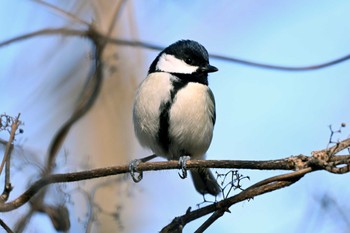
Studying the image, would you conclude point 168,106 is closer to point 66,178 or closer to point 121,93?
point 121,93

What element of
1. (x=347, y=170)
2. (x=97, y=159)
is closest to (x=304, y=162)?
(x=347, y=170)

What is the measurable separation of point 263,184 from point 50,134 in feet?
3.17

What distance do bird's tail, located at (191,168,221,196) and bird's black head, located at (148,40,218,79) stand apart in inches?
21.8

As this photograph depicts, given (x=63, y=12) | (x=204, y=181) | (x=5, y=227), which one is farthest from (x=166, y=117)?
(x=5, y=227)

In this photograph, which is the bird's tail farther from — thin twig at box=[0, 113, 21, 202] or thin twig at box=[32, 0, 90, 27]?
thin twig at box=[0, 113, 21, 202]

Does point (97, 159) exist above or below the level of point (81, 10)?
below

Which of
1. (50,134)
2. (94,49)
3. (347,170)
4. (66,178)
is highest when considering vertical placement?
(94,49)

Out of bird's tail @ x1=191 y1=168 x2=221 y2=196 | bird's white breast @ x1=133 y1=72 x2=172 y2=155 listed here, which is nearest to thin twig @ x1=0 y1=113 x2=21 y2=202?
bird's white breast @ x1=133 y1=72 x2=172 y2=155

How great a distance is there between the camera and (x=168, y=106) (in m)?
2.87

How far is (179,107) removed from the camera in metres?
2.87

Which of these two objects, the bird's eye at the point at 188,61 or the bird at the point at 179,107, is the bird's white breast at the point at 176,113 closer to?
the bird at the point at 179,107

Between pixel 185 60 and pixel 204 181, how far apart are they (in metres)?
0.70

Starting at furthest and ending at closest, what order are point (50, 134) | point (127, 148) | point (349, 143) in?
1. point (127, 148)
2. point (50, 134)
3. point (349, 143)

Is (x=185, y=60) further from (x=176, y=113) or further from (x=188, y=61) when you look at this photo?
(x=176, y=113)
